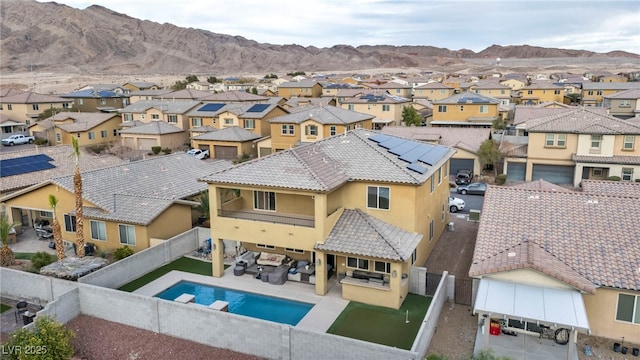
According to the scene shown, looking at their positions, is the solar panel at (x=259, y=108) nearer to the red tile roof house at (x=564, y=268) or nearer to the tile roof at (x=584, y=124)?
the tile roof at (x=584, y=124)

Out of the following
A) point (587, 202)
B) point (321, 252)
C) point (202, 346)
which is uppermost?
point (587, 202)

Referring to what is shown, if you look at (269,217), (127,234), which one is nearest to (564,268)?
(269,217)

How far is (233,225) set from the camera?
25578 millimetres

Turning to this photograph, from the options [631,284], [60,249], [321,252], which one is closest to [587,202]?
[631,284]

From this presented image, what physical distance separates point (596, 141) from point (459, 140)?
13643 mm

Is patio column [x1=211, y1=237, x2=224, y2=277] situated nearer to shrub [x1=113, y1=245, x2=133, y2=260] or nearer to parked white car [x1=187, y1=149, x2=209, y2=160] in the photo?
shrub [x1=113, y1=245, x2=133, y2=260]

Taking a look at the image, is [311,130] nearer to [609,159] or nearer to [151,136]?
[151,136]

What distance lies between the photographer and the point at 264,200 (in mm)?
27156

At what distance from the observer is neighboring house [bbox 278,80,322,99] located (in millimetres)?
98500

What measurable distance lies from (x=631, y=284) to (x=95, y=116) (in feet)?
223

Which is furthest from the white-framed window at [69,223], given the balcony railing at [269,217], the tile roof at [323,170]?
the tile roof at [323,170]

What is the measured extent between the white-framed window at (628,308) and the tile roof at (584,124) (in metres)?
26.7

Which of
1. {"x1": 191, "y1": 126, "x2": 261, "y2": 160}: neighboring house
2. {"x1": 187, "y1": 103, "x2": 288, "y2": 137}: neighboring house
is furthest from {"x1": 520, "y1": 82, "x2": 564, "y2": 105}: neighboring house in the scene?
{"x1": 191, "y1": 126, "x2": 261, "y2": 160}: neighboring house

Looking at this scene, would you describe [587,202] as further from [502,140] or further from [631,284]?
[502,140]
